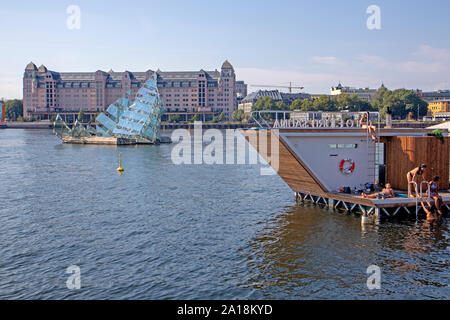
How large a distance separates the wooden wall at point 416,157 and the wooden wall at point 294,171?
5197 mm

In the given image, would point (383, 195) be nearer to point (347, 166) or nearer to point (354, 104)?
point (347, 166)

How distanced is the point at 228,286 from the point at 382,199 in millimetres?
13533

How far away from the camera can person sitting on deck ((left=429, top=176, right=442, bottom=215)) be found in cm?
2817

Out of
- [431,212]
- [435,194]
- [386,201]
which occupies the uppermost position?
[435,194]

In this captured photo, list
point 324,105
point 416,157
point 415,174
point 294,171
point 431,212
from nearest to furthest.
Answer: point 431,212, point 415,174, point 416,157, point 294,171, point 324,105

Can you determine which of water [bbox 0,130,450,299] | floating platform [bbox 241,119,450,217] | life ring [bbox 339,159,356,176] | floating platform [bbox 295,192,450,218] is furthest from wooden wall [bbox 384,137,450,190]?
water [bbox 0,130,450,299]

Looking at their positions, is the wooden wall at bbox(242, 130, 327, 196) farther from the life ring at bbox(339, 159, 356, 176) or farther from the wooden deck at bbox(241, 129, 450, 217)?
the life ring at bbox(339, 159, 356, 176)

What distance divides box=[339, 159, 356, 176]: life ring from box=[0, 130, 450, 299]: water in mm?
3086

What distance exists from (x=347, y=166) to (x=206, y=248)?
513 inches

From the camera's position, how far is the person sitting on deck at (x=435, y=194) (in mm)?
28172

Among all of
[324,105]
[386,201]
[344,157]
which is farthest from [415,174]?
[324,105]

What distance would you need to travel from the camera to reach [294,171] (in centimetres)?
3175

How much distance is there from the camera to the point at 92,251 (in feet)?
74.7
